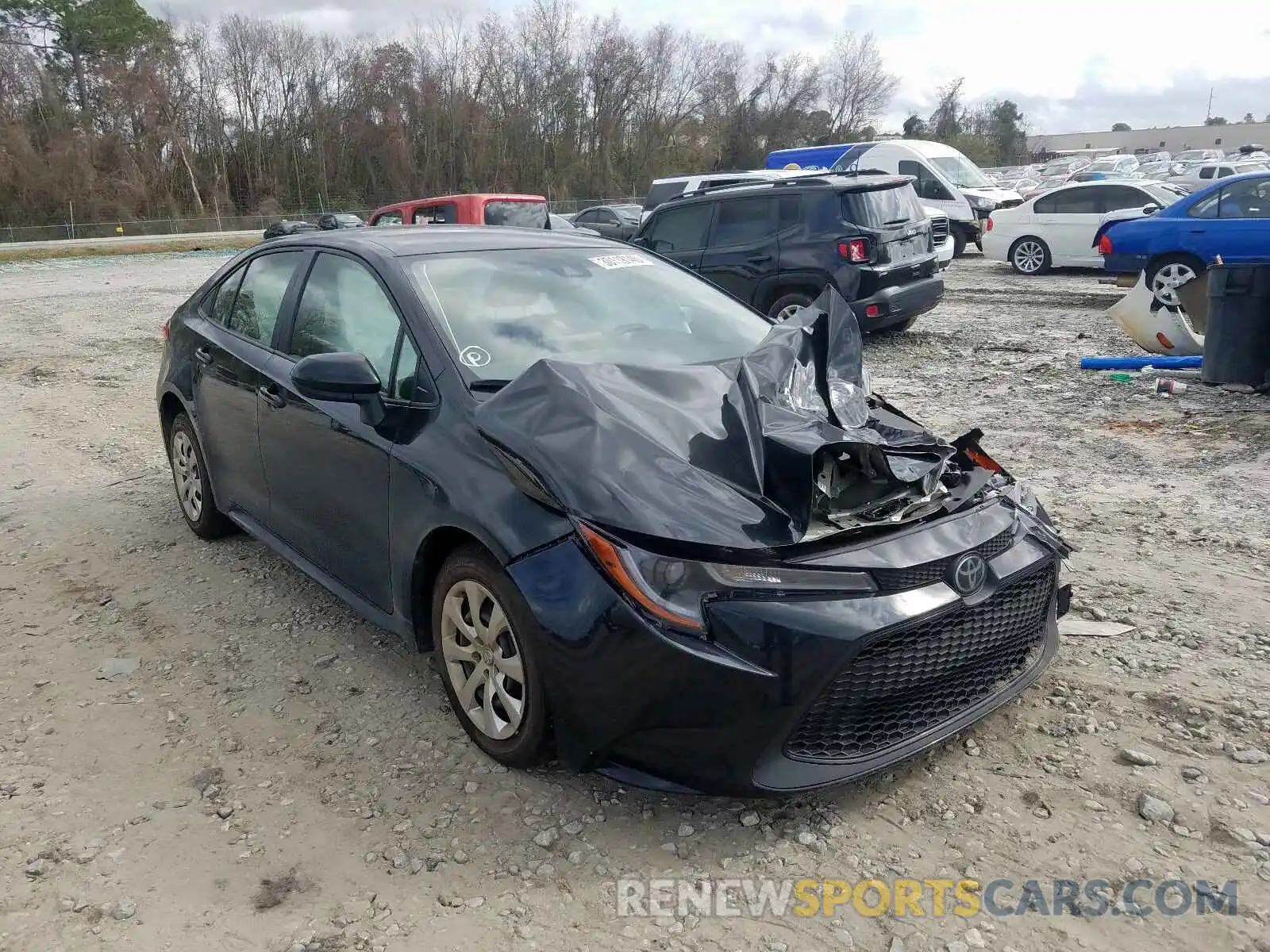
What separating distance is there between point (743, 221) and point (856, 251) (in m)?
1.44

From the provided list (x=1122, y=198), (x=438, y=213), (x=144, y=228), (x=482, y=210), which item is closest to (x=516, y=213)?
(x=482, y=210)

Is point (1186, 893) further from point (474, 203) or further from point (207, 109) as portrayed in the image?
point (207, 109)

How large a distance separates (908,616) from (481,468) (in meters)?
1.33

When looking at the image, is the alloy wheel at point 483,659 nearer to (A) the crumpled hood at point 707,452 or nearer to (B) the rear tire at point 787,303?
(A) the crumpled hood at point 707,452

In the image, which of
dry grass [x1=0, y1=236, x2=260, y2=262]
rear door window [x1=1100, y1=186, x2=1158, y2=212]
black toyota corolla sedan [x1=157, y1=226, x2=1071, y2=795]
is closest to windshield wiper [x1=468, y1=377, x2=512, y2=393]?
black toyota corolla sedan [x1=157, y1=226, x2=1071, y2=795]

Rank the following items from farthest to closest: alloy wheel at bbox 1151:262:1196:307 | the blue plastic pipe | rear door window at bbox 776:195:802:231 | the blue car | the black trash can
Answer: the blue car
rear door window at bbox 776:195:802:231
alloy wheel at bbox 1151:262:1196:307
the blue plastic pipe
the black trash can

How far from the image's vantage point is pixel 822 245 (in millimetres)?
9602

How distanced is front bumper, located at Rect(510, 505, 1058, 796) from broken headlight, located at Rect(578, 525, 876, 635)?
1.4 inches

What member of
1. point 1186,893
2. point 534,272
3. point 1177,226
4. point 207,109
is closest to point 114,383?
point 534,272

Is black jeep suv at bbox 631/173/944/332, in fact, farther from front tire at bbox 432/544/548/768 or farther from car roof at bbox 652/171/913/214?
front tire at bbox 432/544/548/768

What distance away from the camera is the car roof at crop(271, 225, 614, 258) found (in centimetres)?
380

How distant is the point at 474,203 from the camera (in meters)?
16.7

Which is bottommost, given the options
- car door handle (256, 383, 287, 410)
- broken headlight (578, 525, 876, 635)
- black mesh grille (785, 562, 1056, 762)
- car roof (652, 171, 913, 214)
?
black mesh grille (785, 562, 1056, 762)

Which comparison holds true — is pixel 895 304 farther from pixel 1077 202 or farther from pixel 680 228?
pixel 1077 202
